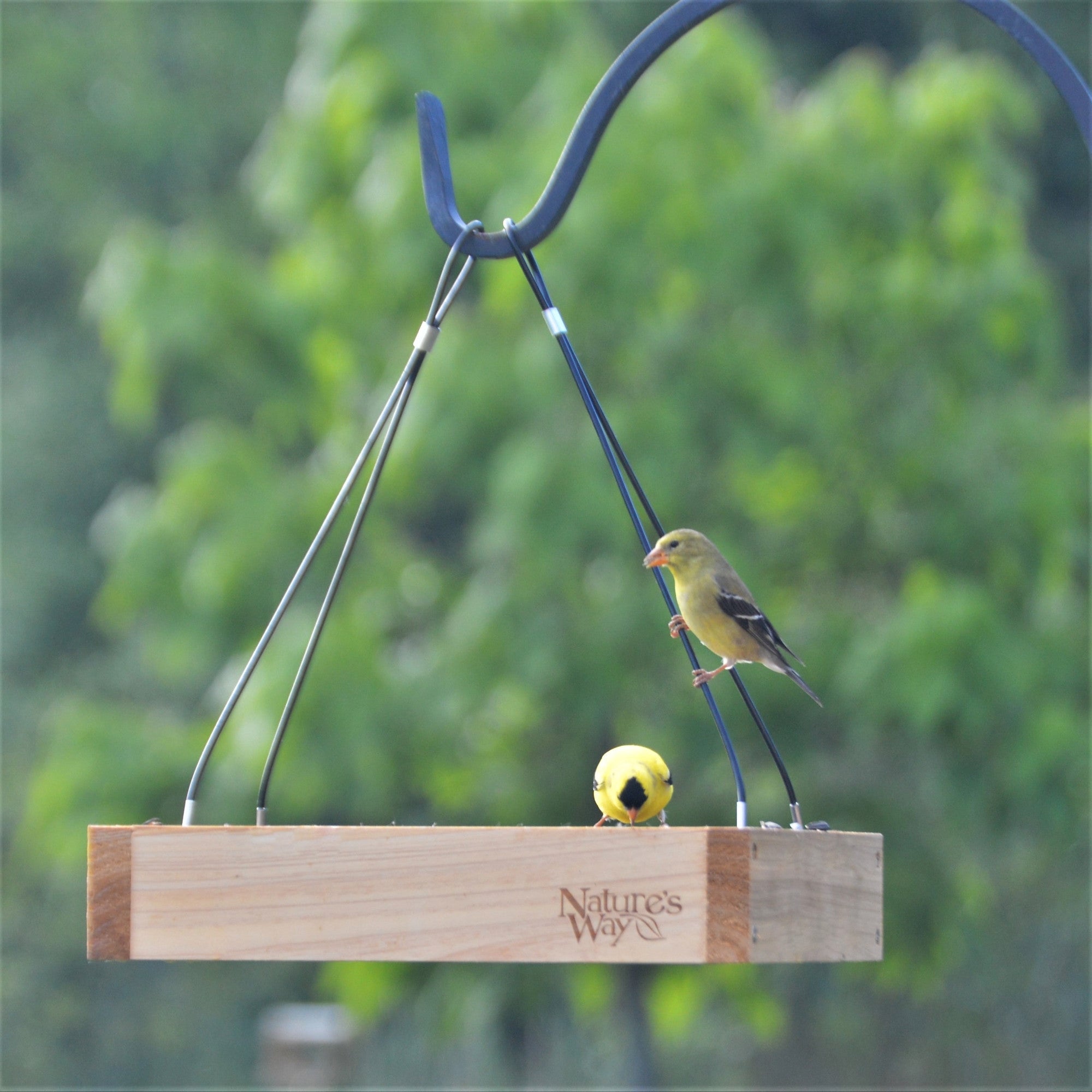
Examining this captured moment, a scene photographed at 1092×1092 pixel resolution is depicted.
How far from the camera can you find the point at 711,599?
3211 mm

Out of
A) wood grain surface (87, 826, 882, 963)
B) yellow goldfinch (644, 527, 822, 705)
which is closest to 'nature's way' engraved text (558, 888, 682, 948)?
wood grain surface (87, 826, 882, 963)

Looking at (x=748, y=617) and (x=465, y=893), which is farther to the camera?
(x=748, y=617)

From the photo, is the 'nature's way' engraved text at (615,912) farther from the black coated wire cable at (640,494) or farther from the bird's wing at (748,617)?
the bird's wing at (748,617)

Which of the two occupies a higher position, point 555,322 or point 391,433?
point 555,322

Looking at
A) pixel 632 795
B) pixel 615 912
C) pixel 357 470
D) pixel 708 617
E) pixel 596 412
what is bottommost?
pixel 615 912

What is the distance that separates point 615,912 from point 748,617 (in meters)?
1.14

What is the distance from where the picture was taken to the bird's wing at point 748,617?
10.6 feet

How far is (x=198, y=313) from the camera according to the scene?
6.42 metres

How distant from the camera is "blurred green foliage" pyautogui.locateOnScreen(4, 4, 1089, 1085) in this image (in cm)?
606

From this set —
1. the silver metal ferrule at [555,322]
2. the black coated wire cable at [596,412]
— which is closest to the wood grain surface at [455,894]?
the black coated wire cable at [596,412]

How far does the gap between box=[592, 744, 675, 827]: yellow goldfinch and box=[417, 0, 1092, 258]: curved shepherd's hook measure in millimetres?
927

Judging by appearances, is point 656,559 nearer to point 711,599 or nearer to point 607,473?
point 711,599

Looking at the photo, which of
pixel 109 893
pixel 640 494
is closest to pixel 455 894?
pixel 109 893

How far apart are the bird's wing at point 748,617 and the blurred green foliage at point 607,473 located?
2.42 meters
